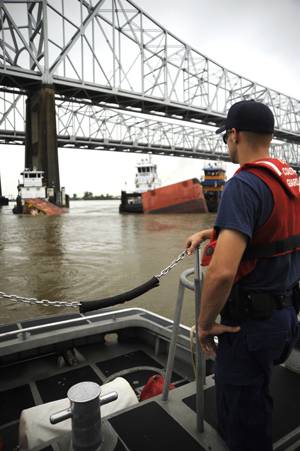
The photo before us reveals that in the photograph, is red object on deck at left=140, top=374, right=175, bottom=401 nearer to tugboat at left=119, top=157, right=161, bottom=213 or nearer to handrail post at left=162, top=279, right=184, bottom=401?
handrail post at left=162, top=279, right=184, bottom=401

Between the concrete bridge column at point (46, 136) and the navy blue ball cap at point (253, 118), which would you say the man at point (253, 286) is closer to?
the navy blue ball cap at point (253, 118)

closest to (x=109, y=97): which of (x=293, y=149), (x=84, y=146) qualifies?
(x=84, y=146)

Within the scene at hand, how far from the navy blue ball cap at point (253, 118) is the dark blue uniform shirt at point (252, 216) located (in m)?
0.19

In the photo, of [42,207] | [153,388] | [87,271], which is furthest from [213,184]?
[153,388]

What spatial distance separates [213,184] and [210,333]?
28.4 metres

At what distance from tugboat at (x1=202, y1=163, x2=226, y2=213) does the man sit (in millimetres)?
26161

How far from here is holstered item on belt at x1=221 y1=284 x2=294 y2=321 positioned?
109cm

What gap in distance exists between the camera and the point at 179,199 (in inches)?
979

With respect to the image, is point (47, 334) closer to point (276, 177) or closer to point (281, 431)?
point (281, 431)

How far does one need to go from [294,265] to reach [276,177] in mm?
345

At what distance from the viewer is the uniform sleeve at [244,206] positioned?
1002 mm

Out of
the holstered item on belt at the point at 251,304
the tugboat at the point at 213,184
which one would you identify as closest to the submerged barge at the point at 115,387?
the holstered item on belt at the point at 251,304

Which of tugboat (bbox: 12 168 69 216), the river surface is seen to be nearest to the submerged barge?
the river surface

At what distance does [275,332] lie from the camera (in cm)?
110
